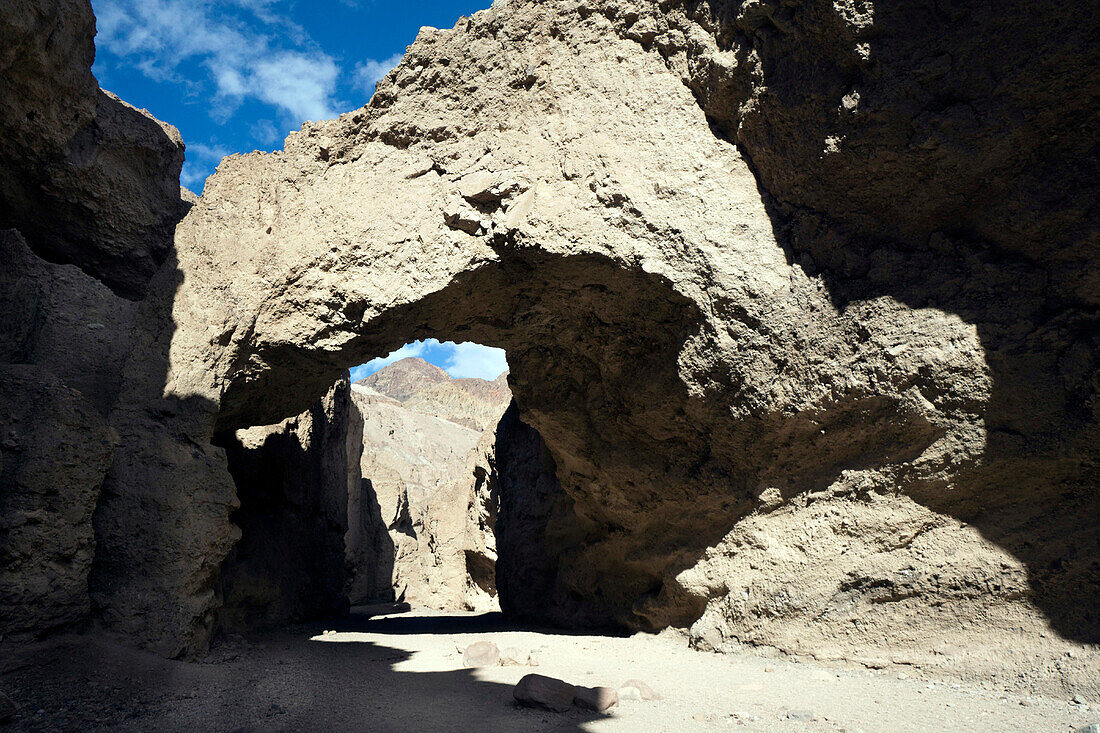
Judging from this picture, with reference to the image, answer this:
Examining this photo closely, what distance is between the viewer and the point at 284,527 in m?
7.73

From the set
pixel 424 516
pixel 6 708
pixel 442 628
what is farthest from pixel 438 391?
pixel 6 708

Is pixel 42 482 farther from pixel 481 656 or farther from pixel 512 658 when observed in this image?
pixel 512 658

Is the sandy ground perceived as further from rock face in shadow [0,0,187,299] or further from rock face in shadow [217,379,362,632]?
rock face in shadow [0,0,187,299]

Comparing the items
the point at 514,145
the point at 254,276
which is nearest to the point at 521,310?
the point at 514,145

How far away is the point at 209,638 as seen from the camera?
4688 millimetres

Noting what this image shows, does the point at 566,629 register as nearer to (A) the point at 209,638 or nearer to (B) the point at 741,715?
(A) the point at 209,638

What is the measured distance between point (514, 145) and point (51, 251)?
396 centimetres

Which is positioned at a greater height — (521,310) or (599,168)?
(599,168)

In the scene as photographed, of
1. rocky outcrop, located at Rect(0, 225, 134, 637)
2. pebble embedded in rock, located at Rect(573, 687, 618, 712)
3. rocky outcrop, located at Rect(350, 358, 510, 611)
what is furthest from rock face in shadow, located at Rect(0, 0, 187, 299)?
rocky outcrop, located at Rect(350, 358, 510, 611)

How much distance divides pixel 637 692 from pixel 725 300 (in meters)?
2.61

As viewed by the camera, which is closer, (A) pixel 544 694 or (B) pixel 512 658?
(A) pixel 544 694

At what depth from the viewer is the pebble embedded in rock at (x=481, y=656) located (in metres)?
4.39

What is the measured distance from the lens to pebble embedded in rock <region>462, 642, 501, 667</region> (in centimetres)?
Answer: 439

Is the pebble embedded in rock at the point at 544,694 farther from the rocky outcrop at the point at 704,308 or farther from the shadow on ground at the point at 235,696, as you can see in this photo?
the rocky outcrop at the point at 704,308
